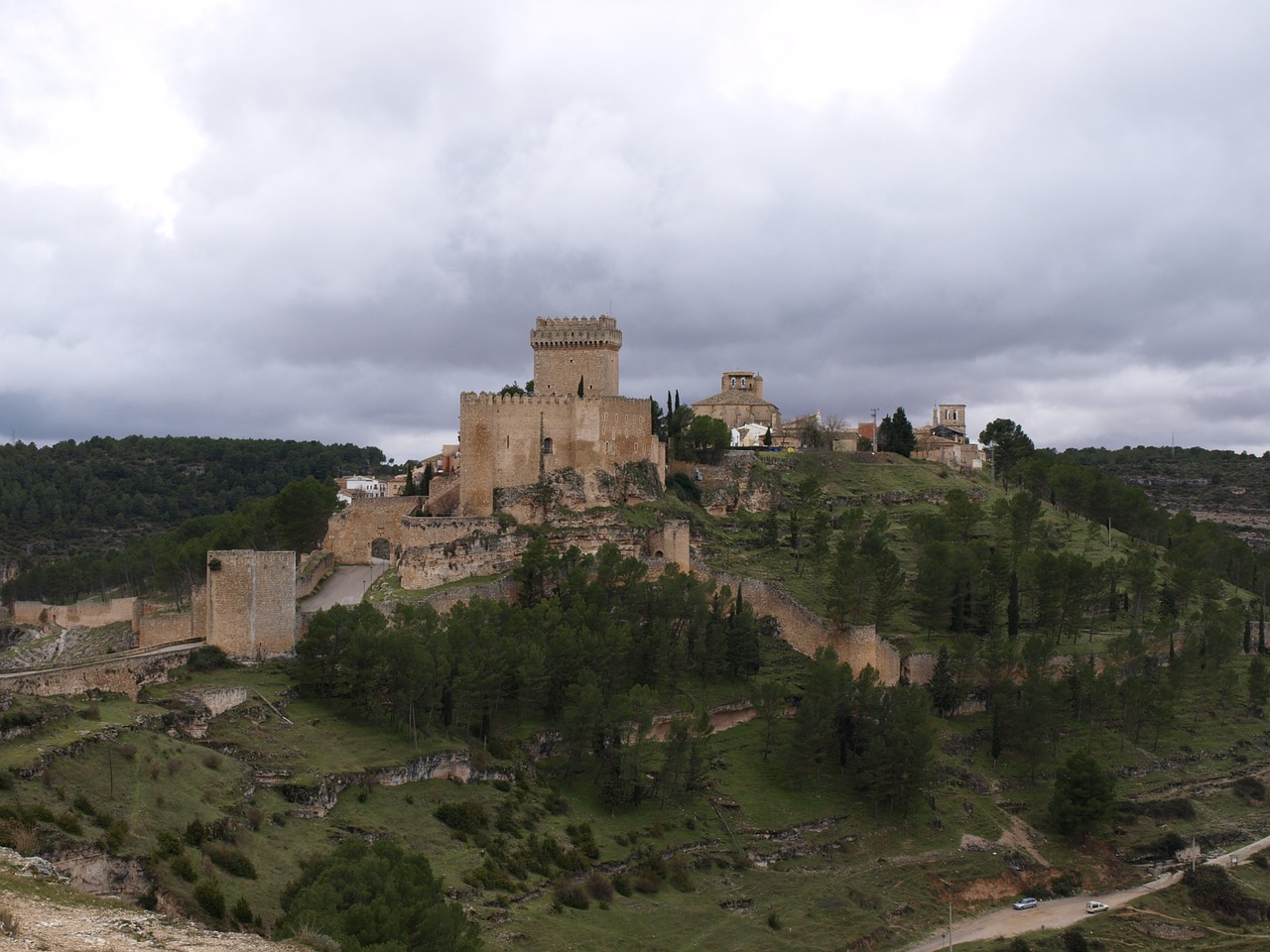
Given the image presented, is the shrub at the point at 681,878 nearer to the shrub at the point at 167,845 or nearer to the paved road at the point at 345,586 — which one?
the paved road at the point at 345,586

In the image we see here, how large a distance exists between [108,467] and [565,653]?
105 m

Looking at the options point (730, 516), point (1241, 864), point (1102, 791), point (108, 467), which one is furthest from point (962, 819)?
point (108, 467)

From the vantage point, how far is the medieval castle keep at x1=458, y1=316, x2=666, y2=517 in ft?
183

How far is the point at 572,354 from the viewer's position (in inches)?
2352

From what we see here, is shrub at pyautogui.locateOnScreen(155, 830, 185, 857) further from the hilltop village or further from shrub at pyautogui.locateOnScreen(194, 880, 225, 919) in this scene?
the hilltop village

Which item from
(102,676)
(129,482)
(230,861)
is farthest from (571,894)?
(129,482)

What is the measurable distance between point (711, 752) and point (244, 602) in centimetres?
1835

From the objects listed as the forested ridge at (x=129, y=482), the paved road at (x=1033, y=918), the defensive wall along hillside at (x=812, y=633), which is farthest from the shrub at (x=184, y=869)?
the forested ridge at (x=129, y=482)

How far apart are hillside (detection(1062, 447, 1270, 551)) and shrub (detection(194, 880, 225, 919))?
107 m

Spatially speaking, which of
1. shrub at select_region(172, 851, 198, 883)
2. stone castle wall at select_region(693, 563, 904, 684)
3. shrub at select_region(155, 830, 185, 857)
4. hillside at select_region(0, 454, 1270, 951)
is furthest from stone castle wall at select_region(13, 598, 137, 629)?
shrub at select_region(172, 851, 198, 883)

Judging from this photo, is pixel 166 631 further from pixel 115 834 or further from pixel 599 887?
pixel 115 834

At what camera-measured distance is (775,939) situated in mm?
36469

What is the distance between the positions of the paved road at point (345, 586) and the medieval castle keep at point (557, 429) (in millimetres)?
4802

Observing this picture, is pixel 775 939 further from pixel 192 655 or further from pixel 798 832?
pixel 192 655
